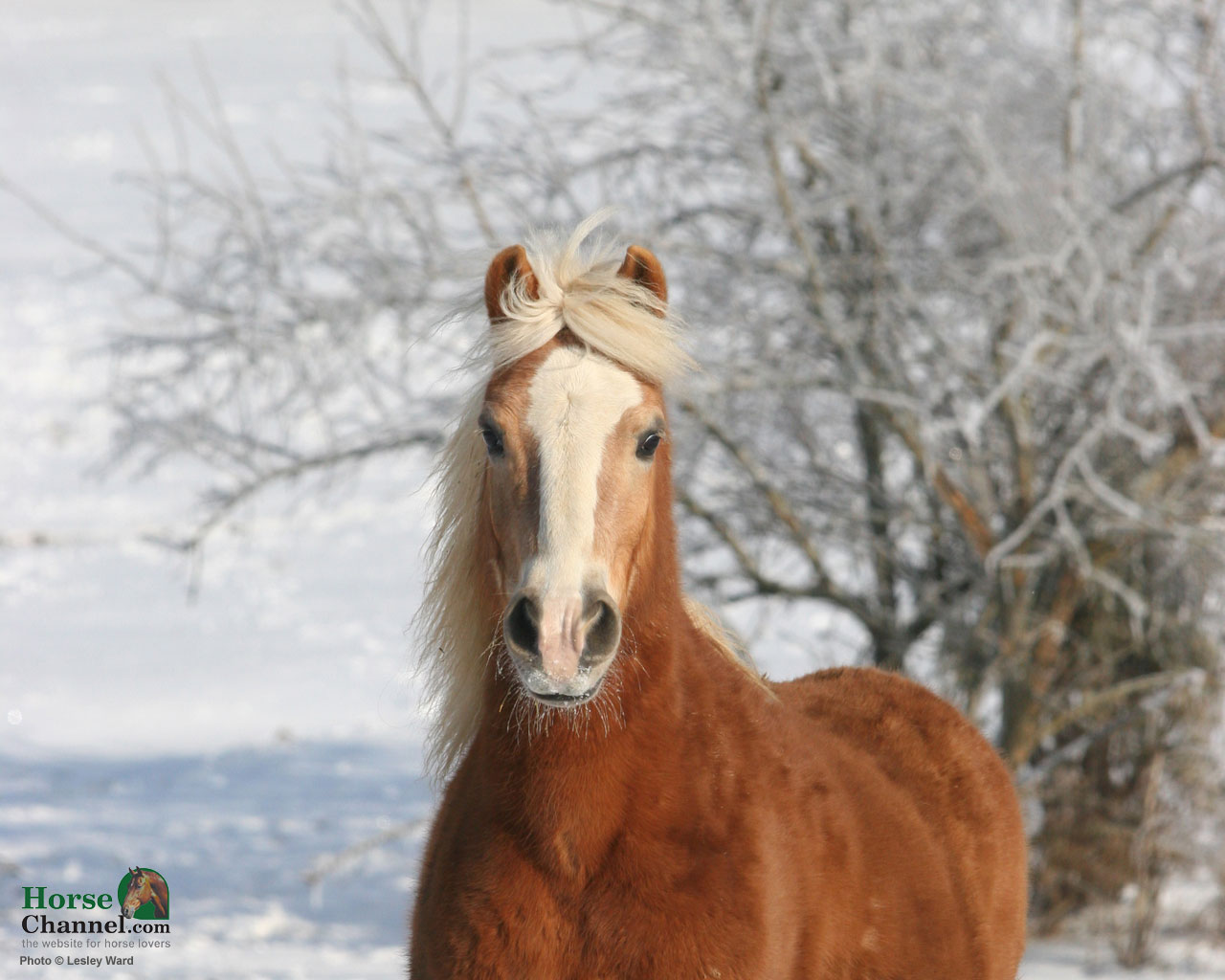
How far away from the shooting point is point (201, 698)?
30.7ft

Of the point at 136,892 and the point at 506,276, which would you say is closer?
the point at 506,276

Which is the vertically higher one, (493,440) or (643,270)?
(643,270)

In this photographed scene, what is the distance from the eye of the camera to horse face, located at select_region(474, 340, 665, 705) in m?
1.77

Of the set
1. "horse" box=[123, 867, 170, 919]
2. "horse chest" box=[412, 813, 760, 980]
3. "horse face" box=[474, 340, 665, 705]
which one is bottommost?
"horse chest" box=[412, 813, 760, 980]

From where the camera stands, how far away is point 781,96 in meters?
5.45

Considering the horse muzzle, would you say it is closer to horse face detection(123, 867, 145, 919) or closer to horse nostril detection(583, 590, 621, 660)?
horse nostril detection(583, 590, 621, 660)

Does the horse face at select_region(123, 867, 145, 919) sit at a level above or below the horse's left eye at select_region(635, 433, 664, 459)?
below

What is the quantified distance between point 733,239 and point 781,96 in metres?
0.87

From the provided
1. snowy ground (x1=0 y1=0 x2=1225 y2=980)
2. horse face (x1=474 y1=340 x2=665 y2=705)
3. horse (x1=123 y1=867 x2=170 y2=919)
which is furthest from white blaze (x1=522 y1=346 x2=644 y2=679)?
horse (x1=123 y1=867 x2=170 y2=919)

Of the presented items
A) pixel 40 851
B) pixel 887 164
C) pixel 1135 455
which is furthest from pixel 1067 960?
pixel 40 851

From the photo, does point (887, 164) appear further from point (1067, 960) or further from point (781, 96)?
point (1067, 960)

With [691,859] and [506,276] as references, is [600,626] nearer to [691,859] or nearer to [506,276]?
[691,859]

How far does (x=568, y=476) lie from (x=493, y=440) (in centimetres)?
18

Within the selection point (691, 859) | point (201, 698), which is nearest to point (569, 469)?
point (691, 859)
